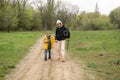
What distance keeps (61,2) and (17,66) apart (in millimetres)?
82317

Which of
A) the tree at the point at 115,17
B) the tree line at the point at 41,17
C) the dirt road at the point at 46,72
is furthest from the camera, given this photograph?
the tree at the point at 115,17

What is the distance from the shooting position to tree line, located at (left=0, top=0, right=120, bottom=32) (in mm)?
66250

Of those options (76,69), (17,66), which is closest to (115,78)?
(76,69)

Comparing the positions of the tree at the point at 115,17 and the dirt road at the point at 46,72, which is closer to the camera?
the dirt road at the point at 46,72

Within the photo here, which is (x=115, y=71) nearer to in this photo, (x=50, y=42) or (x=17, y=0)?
(x=50, y=42)

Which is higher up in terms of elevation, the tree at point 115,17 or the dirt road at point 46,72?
the tree at point 115,17

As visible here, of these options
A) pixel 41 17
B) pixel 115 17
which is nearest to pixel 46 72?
pixel 41 17

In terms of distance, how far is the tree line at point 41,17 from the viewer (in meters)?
66.2

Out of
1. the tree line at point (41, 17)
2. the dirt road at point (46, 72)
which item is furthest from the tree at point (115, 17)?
the dirt road at point (46, 72)

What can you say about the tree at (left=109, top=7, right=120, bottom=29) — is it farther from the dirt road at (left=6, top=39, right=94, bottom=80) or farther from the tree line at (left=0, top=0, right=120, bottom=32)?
the dirt road at (left=6, top=39, right=94, bottom=80)

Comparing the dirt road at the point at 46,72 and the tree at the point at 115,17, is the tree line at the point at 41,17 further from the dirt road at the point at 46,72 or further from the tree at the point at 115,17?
the dirt road at the point at 46,72

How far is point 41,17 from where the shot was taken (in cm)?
8550

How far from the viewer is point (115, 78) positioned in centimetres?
1168

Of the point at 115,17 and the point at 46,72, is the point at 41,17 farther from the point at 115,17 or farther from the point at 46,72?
the point at 46,72
